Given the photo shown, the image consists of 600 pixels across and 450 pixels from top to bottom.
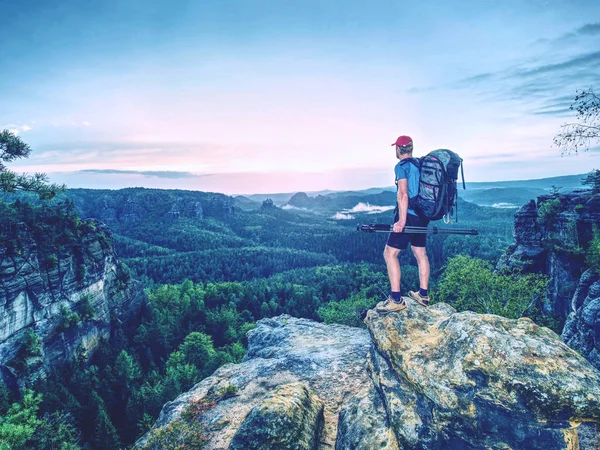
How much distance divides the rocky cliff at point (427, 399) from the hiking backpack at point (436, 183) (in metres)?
3.27

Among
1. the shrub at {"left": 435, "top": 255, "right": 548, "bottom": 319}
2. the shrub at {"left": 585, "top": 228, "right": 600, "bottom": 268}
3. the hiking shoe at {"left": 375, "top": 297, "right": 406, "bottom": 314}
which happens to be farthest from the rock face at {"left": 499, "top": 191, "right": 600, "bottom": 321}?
the hiking shoe at {"left": 375, "top": 297, "right": 406, "bottom": 314}

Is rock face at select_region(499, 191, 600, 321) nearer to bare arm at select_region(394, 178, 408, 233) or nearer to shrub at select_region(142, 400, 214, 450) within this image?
bare arm at select_region(394, 178, 408, 233)

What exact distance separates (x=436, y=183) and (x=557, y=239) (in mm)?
36496

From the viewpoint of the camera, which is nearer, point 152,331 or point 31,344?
point 31,344

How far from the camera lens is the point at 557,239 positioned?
35.8 metres

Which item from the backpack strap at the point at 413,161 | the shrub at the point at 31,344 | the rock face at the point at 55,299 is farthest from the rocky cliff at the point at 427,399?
the shrub at the point at 31,344

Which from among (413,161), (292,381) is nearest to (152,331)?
(292,381)

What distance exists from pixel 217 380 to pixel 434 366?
431 inches

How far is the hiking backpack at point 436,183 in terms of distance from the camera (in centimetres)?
938

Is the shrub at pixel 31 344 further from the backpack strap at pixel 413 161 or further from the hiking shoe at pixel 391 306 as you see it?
the backpack strap at pixel 413 161

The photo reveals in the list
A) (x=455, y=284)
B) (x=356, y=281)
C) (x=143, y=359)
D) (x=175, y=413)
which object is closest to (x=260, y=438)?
(x=175, y=413)

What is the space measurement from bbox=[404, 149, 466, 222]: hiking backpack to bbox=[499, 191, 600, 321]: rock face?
105ft

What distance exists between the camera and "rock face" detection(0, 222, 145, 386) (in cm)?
3512

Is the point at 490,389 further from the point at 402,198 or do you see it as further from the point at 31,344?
the point at 31,344
